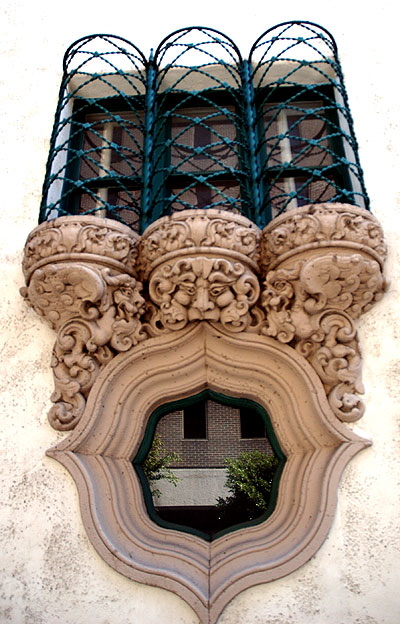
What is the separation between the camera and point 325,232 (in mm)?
2525

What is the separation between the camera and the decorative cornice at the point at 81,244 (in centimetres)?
264

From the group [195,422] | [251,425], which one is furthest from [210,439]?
[251,425]

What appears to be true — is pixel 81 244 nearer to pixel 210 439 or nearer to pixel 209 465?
pixel 210 439

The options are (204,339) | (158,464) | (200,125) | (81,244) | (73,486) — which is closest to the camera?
(73,486)

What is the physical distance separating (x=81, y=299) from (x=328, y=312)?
129 centimetres

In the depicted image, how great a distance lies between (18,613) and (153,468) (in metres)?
1.04

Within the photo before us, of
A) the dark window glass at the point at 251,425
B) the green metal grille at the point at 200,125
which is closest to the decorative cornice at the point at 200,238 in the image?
the green metal grille at the point at 200,125

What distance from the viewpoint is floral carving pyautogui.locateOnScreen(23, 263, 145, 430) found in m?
2.57

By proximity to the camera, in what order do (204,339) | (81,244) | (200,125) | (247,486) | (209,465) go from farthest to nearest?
1. (200,125)
2. (209,465)
3. (247,486)
4. (204,339)
5. (81,244)

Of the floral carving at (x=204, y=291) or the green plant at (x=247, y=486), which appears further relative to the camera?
the green plant at (x=247, y=486)

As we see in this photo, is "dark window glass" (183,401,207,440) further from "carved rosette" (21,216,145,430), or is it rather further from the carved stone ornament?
"carved rosette" (21,216,145,430)

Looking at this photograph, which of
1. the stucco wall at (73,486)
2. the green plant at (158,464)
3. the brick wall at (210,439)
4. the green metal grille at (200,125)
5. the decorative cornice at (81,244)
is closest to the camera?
the stucco wall at (73,486)

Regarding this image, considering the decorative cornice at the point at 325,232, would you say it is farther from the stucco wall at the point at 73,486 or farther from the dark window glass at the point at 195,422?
the dark window glass at the point at 195,422

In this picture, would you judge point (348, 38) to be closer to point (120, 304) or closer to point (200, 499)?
point (120, 304)
